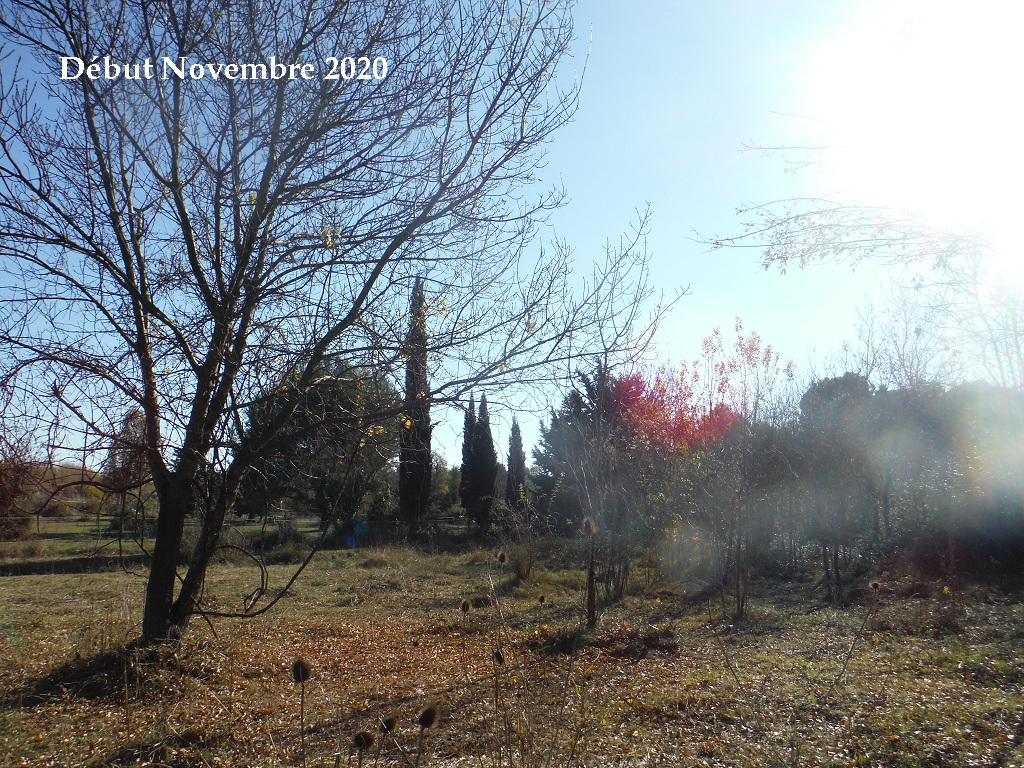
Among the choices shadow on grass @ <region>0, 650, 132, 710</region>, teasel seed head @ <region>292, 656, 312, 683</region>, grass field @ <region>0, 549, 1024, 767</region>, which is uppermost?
teasel seed head @ <region>292, 656, 312, 683</region>

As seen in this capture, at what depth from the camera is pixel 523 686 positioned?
5.96 m

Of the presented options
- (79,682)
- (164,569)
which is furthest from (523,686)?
(79,682)

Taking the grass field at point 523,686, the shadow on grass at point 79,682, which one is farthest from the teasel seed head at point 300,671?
the shadow on grass at point 79,682

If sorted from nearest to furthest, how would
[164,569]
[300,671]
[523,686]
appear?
Answer: [300,671]
[523,686]
[164,569]

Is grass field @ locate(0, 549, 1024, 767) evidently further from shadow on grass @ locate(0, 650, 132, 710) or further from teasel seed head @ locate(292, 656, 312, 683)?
teasel seed head @ locate(292, 656, 312, 683)

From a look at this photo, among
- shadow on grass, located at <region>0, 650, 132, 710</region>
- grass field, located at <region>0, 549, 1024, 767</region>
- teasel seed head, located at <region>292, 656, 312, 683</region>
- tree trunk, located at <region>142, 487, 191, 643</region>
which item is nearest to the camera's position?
teasel seed head, located at <region>292, 656, 312, 683</region>

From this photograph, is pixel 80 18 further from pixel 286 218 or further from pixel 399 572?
pixel 399 572

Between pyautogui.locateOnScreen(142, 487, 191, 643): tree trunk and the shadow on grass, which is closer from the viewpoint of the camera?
the shadow on grass

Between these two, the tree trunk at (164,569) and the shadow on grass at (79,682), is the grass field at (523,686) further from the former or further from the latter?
the tree trunk at (164,569)

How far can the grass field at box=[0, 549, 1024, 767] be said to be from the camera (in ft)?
14.6

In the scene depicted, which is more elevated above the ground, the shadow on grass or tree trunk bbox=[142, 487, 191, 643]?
tree trunk bbox=[142, 487, 191, 643]

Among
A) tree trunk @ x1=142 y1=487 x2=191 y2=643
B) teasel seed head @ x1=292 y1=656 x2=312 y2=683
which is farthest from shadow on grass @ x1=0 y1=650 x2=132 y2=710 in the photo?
teasel seed head @ x1=292 y1=656 x2=312 y2=683

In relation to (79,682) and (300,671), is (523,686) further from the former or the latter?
(79,682)

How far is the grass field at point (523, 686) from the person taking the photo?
Result: 446cm
